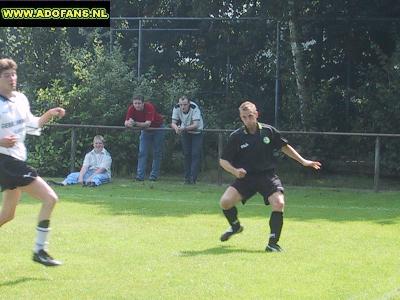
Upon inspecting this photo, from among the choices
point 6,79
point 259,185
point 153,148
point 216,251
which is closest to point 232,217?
point 259,185

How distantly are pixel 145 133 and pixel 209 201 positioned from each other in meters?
4.06

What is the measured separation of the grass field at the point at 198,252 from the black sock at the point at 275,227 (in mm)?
222

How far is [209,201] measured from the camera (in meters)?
15.3

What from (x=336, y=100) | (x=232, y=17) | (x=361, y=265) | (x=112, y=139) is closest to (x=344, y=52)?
(x=336, y=100)

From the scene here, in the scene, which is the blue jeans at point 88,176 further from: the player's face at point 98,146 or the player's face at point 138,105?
the player's face at point 138,105

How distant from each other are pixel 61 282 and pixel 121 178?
1158 centimetres

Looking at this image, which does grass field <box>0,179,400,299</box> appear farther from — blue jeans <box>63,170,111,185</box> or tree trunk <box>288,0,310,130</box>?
tree trunk <box>288,0,310,130</box>

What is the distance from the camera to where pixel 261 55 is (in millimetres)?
21422

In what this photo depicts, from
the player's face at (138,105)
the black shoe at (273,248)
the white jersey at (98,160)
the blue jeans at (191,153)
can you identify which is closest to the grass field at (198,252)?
the black shoe at (273,248)

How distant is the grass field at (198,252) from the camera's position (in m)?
7.62

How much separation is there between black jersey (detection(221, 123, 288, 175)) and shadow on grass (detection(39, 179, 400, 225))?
2940 mm

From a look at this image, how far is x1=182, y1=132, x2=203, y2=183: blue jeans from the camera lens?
60.3 ft

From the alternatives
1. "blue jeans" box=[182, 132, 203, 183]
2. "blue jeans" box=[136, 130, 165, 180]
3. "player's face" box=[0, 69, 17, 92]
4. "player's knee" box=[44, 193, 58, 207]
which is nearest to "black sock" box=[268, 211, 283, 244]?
"player's knee" box=[44, 193, 58, 207]

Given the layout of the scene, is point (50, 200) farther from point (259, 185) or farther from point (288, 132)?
point (288, 132)
